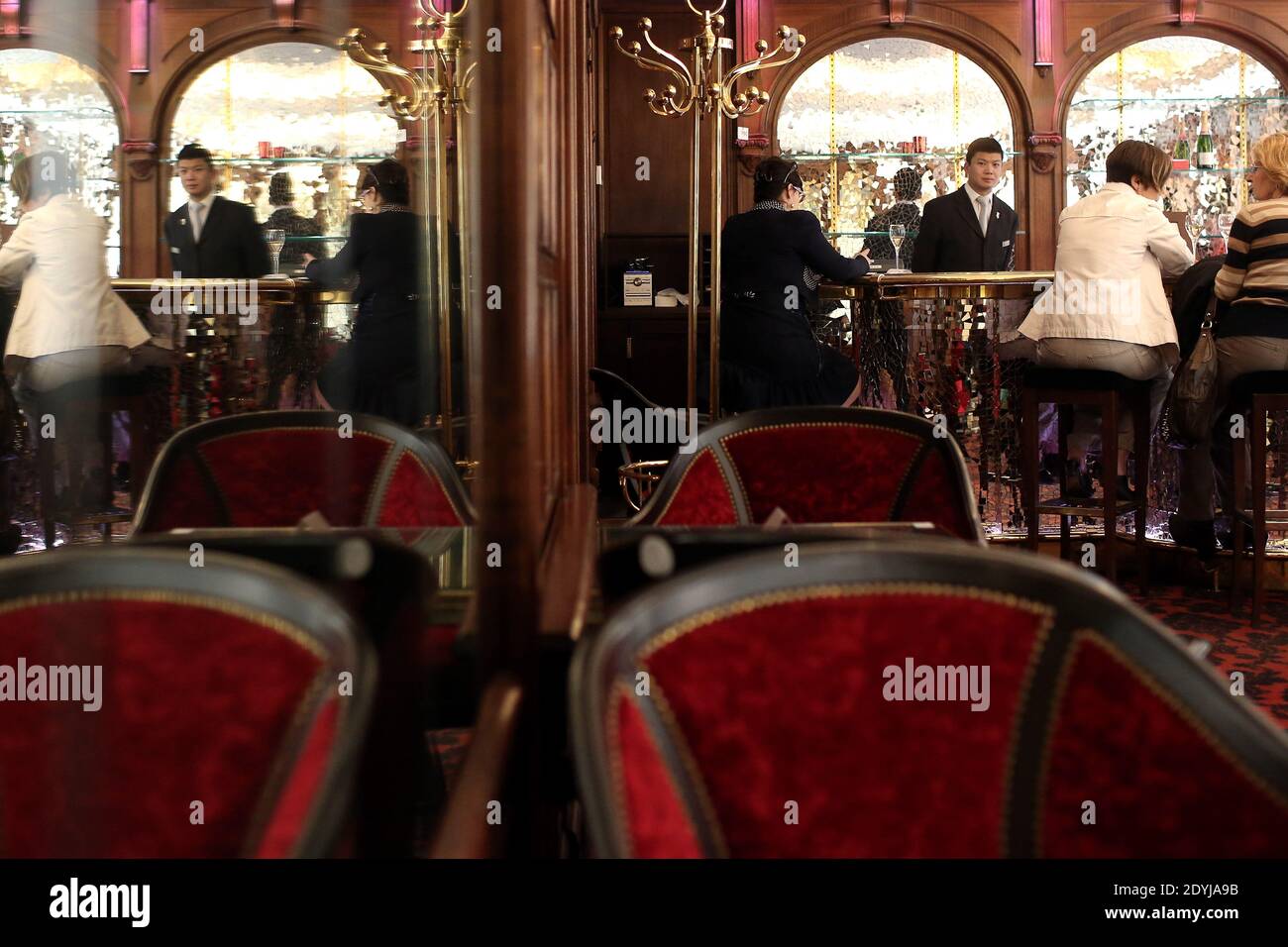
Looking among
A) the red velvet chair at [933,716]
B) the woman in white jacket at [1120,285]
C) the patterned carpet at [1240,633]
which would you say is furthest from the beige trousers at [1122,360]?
the red velvet chair at [933,716]

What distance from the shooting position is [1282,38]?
6.64 metres

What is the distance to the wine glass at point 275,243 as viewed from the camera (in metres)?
0.69

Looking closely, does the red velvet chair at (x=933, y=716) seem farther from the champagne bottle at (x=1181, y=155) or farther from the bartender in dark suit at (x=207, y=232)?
the champagne bottle at (x=1181, y=155)

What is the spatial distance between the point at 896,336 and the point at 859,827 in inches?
145

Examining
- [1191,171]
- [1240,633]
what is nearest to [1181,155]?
[1191,171]

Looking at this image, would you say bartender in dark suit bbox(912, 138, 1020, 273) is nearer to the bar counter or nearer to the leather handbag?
the bar counter

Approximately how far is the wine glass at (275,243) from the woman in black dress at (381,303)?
24mm

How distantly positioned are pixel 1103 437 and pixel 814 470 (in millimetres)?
2183

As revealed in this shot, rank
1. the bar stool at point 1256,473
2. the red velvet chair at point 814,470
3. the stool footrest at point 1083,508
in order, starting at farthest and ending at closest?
the stool footrest at point 1083,508 → the bar stool at point 1256,473 → the red velvet chair at point 814,470

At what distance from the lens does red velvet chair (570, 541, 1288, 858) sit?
92cm

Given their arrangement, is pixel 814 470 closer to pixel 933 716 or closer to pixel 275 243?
pixel 933 716

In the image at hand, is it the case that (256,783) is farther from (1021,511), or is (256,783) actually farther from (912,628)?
(1021,511)
